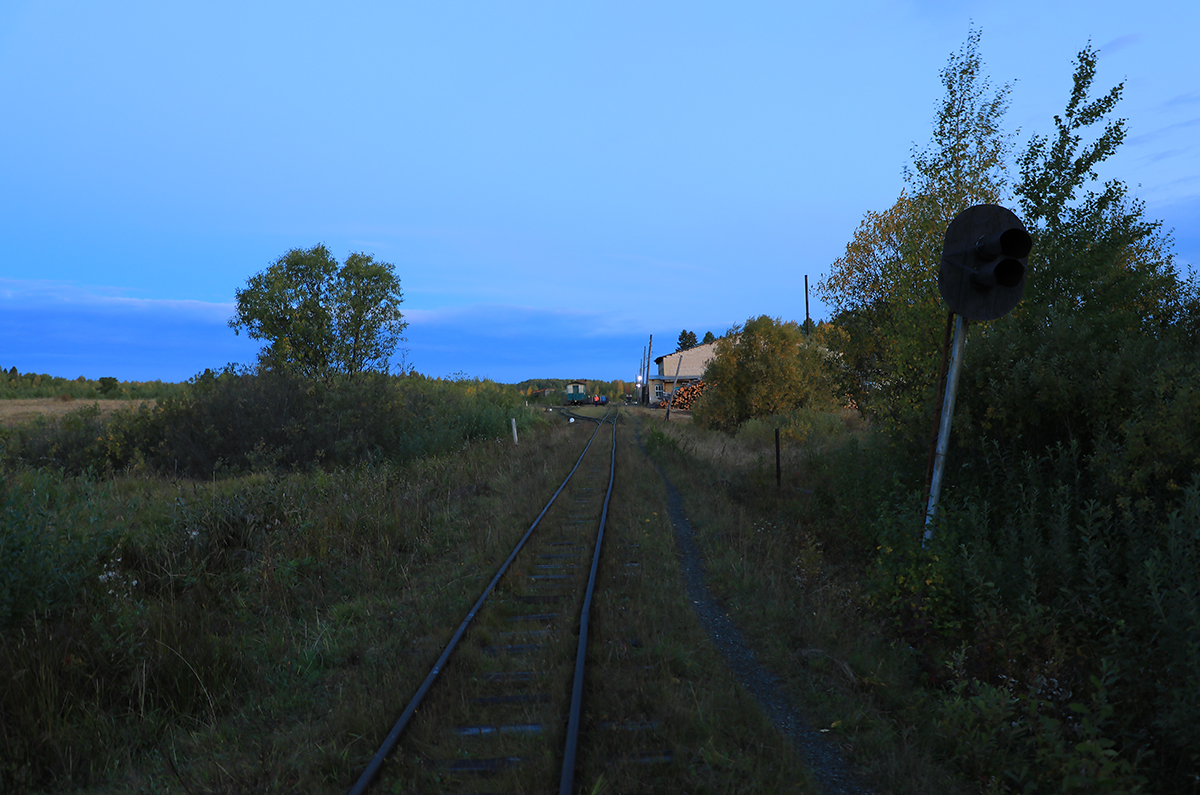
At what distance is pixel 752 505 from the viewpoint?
474 inches

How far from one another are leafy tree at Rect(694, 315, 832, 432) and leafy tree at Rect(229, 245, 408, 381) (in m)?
23.1

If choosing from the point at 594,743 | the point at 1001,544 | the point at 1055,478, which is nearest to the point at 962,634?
the point at 1001,544

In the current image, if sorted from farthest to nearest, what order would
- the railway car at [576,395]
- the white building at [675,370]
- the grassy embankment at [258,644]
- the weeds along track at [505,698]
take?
the railway car at [576,395] < the white building at [675,370] < the grassy embankment at [258,644] < the weeds along track at [505,698]

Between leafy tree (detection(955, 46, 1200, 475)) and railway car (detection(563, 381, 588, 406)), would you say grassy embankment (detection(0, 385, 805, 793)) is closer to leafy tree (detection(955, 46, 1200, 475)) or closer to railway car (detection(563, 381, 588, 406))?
leafy tree (detection(955, 46, 1200, 475))

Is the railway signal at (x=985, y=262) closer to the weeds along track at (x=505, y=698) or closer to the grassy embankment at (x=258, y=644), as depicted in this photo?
the grassy embankment at (x=258, y=644)

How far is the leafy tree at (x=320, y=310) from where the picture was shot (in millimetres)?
40875

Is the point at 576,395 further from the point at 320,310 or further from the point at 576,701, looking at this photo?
the point at 576,701

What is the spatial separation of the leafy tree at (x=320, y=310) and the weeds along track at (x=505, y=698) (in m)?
35.3

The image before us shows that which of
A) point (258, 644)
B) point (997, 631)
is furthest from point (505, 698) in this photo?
point (997, 631)

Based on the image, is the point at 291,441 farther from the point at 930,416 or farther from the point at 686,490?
the point at 930,416

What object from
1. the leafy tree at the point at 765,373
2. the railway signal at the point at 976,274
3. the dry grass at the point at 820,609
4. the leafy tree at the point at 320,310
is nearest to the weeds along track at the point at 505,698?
the dry grass at the point at 820,609

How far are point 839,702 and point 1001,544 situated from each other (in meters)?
2.56

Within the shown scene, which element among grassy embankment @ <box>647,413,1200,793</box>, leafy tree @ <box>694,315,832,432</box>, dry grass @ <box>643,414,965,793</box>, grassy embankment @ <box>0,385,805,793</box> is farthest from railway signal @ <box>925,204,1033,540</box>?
leafy tree @ <box>694,315,832,432</box>

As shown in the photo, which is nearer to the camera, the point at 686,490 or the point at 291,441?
the point at 686,490
